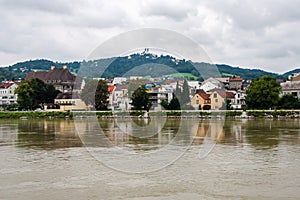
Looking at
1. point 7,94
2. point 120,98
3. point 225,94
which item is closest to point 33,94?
point 120,98

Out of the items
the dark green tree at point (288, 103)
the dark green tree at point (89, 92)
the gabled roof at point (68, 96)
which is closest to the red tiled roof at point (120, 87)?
the gabled roof at point (68, 96)

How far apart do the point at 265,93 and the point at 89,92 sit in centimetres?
2070

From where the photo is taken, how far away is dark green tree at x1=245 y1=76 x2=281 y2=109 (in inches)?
1923

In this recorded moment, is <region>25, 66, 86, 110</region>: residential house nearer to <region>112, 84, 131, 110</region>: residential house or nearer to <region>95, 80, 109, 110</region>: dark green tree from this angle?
<region>112, 84, 131, 110</region>: residential house

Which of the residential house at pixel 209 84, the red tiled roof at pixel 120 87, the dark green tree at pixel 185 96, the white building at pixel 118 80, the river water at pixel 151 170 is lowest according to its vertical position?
the river water at pixel 151 170

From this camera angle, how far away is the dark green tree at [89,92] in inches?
2251

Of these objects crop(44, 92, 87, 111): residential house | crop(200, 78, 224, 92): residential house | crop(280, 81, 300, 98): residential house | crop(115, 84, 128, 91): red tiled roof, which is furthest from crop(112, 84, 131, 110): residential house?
crop(280, 81, 300, 98): residential house

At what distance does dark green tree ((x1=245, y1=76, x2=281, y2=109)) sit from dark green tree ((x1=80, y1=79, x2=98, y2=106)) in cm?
1835

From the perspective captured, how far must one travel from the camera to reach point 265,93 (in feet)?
160

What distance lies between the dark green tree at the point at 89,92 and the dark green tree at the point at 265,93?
1835 centimetres

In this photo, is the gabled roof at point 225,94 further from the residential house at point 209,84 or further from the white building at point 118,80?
the white building at point 118,80

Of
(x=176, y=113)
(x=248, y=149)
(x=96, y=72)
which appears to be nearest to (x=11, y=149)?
(x=248, y=149)

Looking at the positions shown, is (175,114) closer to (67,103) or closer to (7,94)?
(67,103)

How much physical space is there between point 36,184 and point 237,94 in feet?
194
